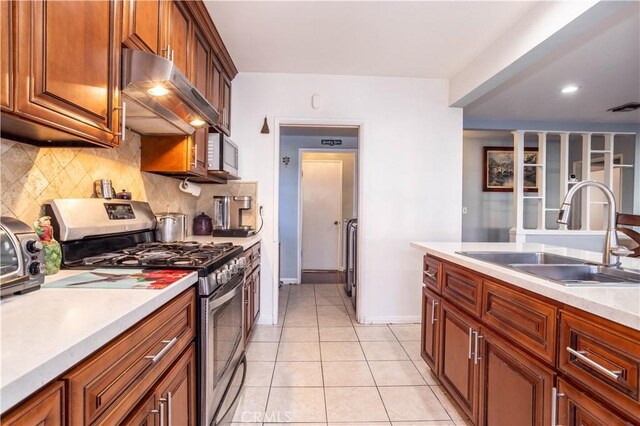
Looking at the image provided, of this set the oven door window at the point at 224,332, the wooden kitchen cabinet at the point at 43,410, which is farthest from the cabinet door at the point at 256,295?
the wooden kitchen cabinet at the point at 43,410

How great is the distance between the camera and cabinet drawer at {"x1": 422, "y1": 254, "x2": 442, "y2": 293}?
1970mm

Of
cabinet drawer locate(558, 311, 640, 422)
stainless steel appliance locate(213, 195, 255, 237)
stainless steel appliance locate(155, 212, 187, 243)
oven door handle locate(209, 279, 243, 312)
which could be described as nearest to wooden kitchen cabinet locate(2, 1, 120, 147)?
oven door handle locate(209, 279, 243, 312)

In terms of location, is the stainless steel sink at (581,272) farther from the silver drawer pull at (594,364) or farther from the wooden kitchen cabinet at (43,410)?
the wooden kitchen cabinet at (43,410)

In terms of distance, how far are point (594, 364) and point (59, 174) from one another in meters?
2.08

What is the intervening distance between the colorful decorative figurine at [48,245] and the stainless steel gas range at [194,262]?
0.05m

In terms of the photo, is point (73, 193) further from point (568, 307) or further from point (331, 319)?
point (331, 319)

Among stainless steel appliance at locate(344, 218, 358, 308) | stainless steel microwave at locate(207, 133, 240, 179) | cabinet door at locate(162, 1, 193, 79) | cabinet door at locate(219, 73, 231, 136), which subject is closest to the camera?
cabinet door at locate(162, 1, 193, 79)

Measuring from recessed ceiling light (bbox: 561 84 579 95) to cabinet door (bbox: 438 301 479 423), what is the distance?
9.77 feet

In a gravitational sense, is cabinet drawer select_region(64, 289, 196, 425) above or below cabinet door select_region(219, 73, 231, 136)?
below

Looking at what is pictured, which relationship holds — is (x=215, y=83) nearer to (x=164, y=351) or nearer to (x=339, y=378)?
(x=164, y=351)

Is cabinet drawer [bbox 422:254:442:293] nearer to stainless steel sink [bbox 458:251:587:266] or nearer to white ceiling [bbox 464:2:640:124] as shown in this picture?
stainless steel sink [bbox 458:251:587:266]

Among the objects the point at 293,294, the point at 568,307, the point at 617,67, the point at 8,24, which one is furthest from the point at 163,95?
the point at 617,67

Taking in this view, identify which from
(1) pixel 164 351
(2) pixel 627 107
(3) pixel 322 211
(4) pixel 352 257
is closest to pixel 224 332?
→ (1) pixel 164 351

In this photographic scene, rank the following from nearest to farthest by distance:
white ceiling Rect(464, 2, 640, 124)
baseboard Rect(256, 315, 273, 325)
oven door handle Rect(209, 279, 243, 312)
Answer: oven door handle Rect(209, 279, 243, 312)
white ceiling Rect(464, 2, 640, 124)
baseboard Rect(256, 315, 273, 325)
